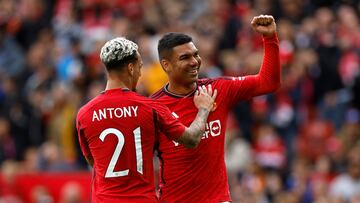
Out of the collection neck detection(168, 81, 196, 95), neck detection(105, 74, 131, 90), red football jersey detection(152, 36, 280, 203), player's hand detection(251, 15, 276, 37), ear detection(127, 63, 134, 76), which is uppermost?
player's hand detection(251, 15, 276, 37)

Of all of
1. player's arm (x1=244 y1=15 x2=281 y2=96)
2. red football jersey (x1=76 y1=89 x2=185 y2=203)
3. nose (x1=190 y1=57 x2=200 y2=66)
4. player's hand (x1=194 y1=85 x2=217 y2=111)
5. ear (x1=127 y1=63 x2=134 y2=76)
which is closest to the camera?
red football jersey (x1=76 y1=89 x2=185 y2=203)

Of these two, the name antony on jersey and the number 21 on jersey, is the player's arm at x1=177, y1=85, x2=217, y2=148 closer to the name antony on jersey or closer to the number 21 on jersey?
the number 21 on jersey

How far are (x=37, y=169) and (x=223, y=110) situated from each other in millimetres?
8371

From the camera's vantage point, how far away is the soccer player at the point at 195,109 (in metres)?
9.94

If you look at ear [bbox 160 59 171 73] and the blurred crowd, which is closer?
ear [bbox 160 59 171 73]

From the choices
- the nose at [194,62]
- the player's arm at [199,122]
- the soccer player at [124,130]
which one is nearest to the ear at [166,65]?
the nose at [194,62]

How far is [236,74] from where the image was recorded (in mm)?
17391

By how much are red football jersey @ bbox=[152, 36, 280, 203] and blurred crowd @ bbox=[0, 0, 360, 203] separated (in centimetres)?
472

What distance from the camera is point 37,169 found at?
18.0 m

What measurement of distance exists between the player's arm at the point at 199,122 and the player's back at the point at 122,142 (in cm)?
27

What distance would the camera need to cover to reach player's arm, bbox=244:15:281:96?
10023mm

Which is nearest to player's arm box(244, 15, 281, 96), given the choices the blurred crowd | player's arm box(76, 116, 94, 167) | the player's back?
the player's back

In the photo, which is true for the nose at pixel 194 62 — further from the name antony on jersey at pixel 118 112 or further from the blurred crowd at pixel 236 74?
the blurred crowd at pixel 236 74

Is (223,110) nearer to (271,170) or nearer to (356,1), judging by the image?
(271,170)
